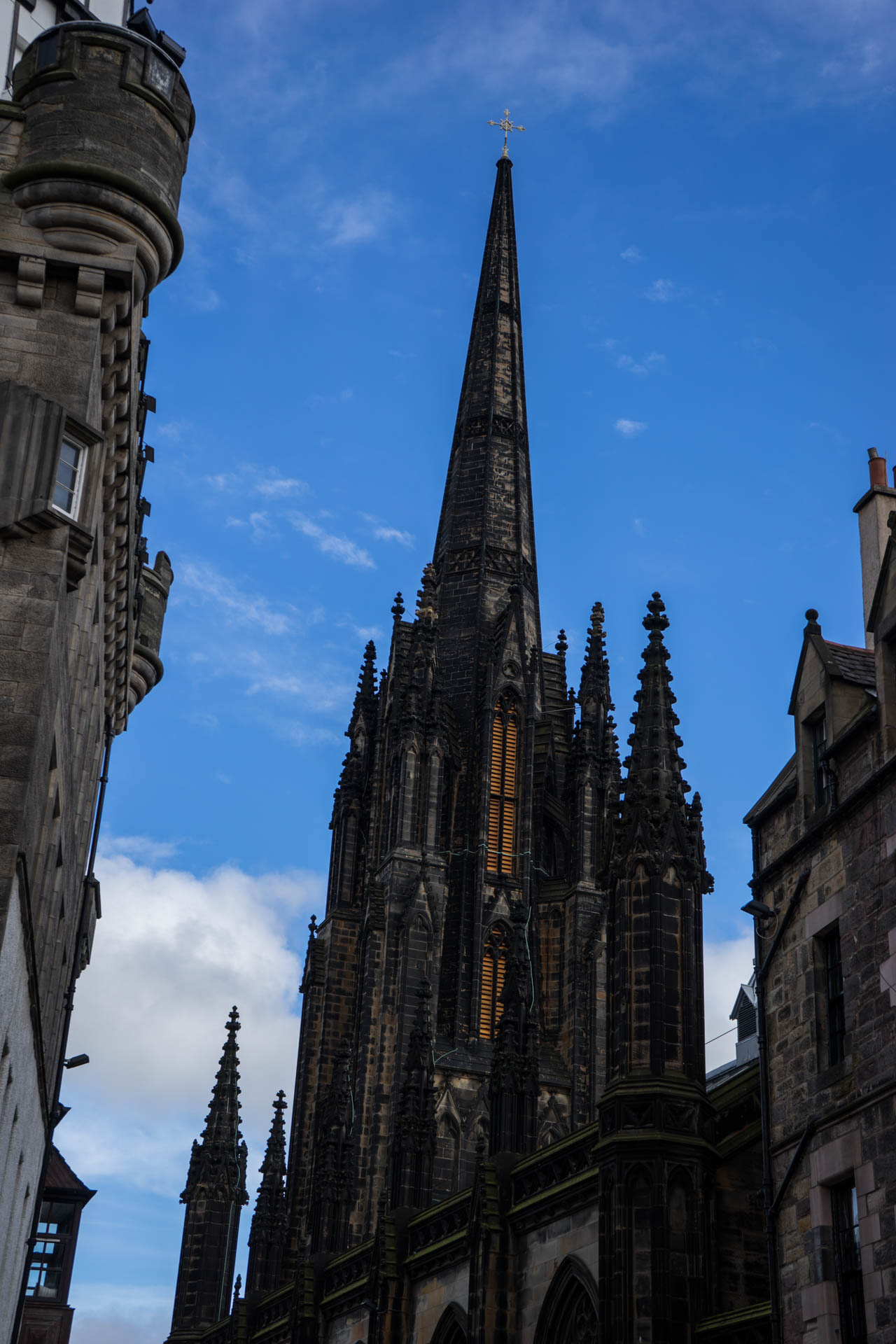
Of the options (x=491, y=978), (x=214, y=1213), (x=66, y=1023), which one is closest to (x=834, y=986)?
(x=66, y=1023)

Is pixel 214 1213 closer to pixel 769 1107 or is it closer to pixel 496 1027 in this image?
pixel 496 1027

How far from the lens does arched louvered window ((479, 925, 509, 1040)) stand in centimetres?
5891

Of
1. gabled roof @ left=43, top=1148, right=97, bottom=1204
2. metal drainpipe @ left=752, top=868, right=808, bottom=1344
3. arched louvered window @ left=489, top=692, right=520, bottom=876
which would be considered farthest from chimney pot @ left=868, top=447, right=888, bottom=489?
gabled roof @ left=43, top=1148, right=97, bottom=1204

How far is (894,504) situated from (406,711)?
1501 inches

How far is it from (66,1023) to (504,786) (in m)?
37.0

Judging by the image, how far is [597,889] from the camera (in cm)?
6150

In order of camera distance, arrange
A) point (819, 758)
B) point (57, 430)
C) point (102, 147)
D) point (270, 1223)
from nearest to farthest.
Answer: point (57, 430)
point (102, 147)
point (819, 758)
point (270, 1223)

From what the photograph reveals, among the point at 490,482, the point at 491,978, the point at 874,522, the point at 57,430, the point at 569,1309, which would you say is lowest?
the point at 569,1309

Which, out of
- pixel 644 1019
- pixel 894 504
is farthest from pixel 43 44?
pixel 644 1019

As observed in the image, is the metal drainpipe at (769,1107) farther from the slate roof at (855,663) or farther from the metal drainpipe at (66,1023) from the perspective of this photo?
the metal drainpipe at (66,1023)

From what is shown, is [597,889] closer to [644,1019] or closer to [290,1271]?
[290,1271]

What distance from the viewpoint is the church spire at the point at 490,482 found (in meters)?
69.8

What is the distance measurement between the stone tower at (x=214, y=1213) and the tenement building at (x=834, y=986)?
31679 mm

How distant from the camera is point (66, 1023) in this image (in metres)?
27.7
